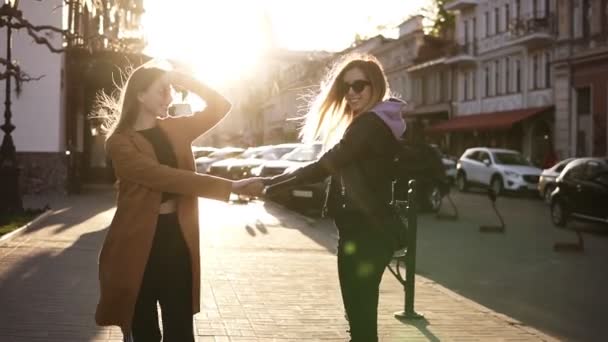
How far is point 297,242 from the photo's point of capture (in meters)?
14.7

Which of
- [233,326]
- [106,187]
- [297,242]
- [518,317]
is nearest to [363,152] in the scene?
[233,326]

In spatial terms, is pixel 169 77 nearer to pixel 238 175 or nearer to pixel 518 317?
pixel 518 317

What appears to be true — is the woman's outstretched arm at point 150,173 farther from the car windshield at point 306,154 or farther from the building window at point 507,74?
the building window at point 507,74

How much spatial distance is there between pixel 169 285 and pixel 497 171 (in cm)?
2796

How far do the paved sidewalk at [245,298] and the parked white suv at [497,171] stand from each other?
16.8m

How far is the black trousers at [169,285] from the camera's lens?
4340 millimetres

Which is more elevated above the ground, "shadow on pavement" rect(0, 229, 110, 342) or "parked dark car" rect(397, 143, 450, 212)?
"parked dark car" rect(397, 143, 450, 212)

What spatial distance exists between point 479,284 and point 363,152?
674 cm

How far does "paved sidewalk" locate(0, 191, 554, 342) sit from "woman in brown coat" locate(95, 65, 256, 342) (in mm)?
2385

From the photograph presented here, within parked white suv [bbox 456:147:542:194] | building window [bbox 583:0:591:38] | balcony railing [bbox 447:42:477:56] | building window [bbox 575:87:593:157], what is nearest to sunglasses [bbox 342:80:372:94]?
parked white suv [bbox 456:147:542:194]

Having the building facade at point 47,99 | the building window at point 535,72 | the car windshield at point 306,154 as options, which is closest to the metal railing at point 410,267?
the car windshield at point 306,154

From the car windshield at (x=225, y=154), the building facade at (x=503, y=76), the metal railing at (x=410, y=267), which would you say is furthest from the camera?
the building facade at (x=503, y=76)

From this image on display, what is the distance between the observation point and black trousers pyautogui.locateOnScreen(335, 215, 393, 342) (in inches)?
179

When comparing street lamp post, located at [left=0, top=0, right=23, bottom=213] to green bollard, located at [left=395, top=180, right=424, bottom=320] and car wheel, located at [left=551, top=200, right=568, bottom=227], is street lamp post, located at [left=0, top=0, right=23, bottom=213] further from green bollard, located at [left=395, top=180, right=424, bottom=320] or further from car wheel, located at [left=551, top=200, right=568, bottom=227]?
green bollard, located at [left=395, top=180, right=424, bottom=320]
